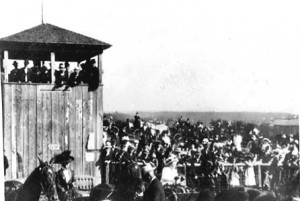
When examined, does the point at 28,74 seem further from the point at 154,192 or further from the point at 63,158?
the point at 154,192

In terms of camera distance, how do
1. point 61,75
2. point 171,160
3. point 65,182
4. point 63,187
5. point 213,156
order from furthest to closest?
1. point 61,75
2. point 213,156
3. point 171,160
4. point 65,182
5. point 63,187

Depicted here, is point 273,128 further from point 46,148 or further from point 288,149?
point 46,148

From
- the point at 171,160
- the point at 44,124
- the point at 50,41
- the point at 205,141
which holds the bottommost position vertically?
the point at 171,160

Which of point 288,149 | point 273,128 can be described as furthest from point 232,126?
point 288,149

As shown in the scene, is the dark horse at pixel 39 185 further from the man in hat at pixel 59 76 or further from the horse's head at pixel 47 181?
the man in hat at pixel 59 76

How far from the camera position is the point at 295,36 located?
11969 mm

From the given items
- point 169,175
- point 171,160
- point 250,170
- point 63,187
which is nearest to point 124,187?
point 63,187

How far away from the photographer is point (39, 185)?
9.98m

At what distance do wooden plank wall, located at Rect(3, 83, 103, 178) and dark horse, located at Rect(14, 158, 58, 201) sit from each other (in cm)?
334

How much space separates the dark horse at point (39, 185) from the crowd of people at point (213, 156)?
3.62m

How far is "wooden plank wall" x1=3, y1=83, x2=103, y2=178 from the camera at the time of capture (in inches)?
521

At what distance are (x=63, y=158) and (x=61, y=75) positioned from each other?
2.26 m

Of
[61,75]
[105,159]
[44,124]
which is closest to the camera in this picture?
[44,124]

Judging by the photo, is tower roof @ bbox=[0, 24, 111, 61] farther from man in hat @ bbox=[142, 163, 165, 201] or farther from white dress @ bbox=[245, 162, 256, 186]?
man in hat @ bbox=[142, 163, 165, 201]
